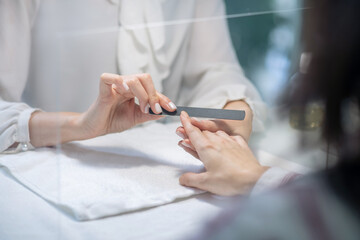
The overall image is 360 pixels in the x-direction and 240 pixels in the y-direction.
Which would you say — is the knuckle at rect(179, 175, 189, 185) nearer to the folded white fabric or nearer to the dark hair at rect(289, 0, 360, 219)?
the folded white fabric

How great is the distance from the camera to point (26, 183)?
0.67 metres

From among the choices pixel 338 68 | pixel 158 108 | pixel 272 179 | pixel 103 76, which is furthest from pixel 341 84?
pixel 103 76

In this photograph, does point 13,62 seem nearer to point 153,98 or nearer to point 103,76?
point 103,76

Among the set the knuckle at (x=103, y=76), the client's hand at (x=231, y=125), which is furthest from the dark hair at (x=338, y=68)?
the knuckle at (x=103, y=76)

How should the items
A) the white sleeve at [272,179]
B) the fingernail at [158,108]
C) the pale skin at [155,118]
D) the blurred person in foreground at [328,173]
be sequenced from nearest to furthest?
the blurred person in foreground at [328,173], the white sleeve at [272,179], the pale skin at [155,118], the fingernail at [158,108]

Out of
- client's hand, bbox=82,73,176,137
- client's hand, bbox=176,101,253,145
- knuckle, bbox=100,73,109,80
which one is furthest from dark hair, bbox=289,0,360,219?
knuckle, bbox=100,73,109,80

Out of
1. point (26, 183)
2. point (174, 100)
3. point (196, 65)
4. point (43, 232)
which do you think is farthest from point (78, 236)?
point (196, 65)

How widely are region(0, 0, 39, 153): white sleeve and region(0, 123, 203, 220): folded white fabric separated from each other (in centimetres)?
7

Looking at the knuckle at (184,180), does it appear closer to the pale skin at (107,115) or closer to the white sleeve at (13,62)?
the pale skin at (107,115)

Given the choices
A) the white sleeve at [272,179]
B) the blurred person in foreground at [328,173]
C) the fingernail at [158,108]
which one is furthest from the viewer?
the fingernail at [158,108]

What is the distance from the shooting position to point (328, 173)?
360 millimetres

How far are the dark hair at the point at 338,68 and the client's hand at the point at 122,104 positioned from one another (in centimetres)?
35

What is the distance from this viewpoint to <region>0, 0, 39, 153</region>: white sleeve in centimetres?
73

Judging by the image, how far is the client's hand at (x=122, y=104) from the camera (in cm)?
69
